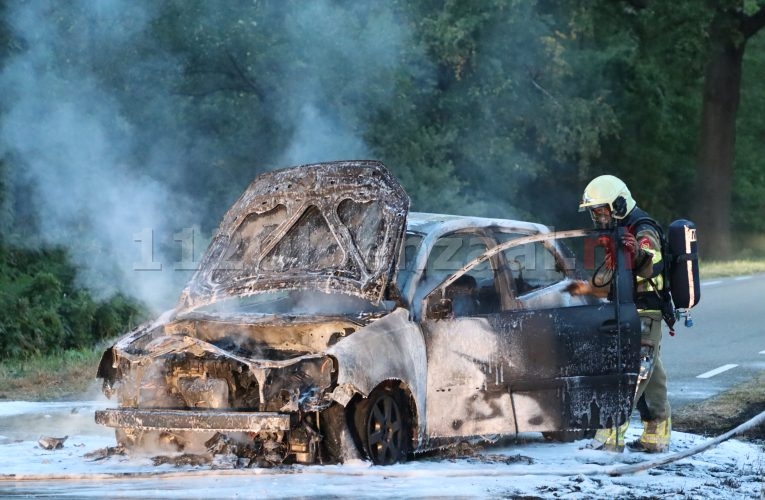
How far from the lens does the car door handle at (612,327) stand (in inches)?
325

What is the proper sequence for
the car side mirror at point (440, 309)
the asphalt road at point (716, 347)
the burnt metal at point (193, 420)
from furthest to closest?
the asphalt road at point (716, 347) → the car side mirror at point (440, 309) → the burnt metal at point (193, 420)

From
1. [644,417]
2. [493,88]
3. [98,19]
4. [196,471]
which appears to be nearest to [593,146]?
[493,88]

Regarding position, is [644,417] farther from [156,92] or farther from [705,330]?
[156,92]

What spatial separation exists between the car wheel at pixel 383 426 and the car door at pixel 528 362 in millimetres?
185

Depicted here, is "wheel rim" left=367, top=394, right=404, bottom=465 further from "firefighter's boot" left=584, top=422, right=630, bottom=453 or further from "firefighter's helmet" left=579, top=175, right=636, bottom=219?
"firefighter's helmet" left=579, top=175, right=636, bottom=219

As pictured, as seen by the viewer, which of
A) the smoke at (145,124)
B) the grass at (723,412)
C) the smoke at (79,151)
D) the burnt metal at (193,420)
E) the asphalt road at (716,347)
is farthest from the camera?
the smoke at (145,124)

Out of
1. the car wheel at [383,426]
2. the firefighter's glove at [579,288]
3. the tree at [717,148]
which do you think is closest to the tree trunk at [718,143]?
the tree at [717,148]

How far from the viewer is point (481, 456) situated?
8.15 metres

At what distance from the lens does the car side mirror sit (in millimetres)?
7805

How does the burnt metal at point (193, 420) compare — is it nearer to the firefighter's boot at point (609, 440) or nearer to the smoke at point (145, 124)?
the firefighter's boot at point (609, 440)

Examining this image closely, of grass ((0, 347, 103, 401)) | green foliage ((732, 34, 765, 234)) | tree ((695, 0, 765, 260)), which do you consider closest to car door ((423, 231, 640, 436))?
grass ((0, 347, 103, 401))

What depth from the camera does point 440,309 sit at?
25.6 feet

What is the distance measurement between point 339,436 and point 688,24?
26.5 metres

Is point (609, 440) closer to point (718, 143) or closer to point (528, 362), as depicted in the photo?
point (528, 362)
